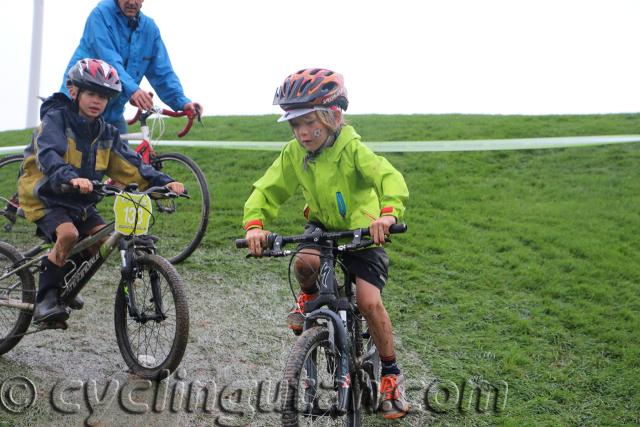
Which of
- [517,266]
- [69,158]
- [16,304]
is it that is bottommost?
[16,304]

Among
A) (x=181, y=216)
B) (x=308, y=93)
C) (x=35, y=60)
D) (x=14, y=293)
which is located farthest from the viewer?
(x=35, y=60)

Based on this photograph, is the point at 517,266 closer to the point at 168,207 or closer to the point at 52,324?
the point at 168,207

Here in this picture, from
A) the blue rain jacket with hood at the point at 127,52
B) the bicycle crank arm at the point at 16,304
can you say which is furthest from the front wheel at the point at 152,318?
the blue rain jacket with hood at the point at 127,52

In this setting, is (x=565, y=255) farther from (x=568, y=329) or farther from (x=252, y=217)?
(x=252, y=217)

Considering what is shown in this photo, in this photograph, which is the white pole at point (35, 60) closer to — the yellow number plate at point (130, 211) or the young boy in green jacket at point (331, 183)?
the yellow number plate at point (130, 211)

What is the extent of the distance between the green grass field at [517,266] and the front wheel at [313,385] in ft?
4.09

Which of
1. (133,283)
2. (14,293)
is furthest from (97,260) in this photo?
(14,293)

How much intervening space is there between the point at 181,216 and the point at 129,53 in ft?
9.04

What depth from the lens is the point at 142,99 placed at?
23.4 ft

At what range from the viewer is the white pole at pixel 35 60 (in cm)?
1978

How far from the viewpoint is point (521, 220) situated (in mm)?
10156

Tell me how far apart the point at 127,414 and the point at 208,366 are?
2.98 feet

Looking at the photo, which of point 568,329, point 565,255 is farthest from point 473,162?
point 568,329

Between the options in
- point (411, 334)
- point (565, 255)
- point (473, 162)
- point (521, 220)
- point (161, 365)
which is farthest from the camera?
point (473, 162)
